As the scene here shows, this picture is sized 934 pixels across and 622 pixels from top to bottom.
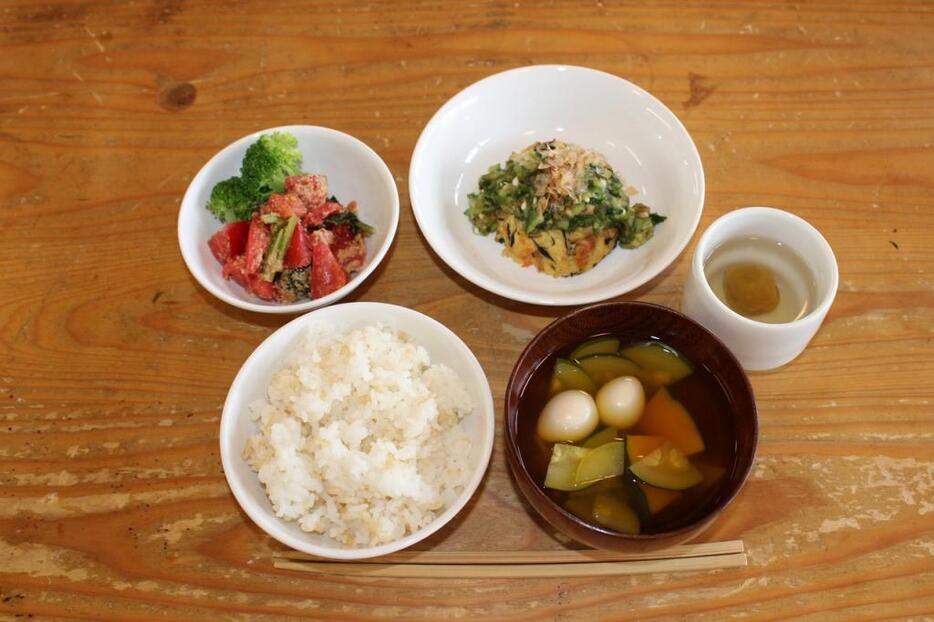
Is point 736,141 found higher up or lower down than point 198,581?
higher up

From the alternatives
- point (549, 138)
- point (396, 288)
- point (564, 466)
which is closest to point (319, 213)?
point (396, 288)

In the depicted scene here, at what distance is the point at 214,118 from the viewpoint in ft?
9.07

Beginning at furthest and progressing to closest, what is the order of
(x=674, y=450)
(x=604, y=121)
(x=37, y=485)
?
(x=604, y=121)
(x=37, y=485)
(x=674, y=450)

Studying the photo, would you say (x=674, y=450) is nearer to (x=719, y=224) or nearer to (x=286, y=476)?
(x=719, y=224)

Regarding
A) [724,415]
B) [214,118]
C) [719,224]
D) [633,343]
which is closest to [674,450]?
[724,415]

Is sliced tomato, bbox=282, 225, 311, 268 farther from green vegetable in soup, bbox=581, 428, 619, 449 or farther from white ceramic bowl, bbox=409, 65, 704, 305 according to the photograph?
green vegetable in soup, bbox=581, 428, 619, 449

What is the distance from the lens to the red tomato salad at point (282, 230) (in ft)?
7.36

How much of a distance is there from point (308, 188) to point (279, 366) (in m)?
0.59

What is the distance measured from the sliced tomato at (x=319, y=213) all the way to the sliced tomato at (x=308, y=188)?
0.01 meters

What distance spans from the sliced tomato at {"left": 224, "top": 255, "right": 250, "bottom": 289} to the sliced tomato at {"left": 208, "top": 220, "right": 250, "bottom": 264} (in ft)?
0.06

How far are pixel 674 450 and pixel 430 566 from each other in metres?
0.72

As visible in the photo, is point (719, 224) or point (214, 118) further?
point (214, 118)

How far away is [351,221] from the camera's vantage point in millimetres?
2379

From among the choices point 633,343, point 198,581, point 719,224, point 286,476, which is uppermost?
point 719,224
